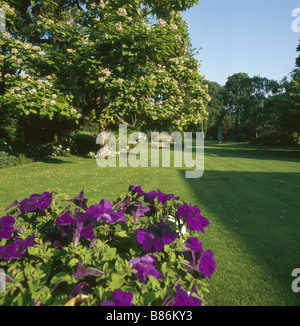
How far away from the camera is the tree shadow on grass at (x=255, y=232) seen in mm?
2920

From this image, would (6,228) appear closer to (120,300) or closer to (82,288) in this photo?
(82,288)

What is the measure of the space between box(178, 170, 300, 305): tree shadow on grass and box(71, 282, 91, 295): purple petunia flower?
7.15ft

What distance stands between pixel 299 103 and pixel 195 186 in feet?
65.0

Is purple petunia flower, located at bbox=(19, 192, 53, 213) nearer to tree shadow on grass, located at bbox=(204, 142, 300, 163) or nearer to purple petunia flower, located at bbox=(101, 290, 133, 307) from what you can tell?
purple petunia flower, located at bbox=(101, 290, 133, 307)

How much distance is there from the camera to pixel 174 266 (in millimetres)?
1466

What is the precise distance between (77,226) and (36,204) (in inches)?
23.0

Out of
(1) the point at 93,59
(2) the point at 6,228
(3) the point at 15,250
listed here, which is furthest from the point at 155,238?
(1) the point at 93,59

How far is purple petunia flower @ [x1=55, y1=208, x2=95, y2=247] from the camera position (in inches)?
57.1

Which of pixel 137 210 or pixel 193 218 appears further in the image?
pixel 137 210

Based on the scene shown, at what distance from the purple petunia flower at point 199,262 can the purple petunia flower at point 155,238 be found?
201 mm

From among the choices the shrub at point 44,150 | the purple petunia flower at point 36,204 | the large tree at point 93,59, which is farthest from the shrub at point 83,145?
the purple petunia flower at point 36,204

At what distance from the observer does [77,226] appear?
4.83 ft
